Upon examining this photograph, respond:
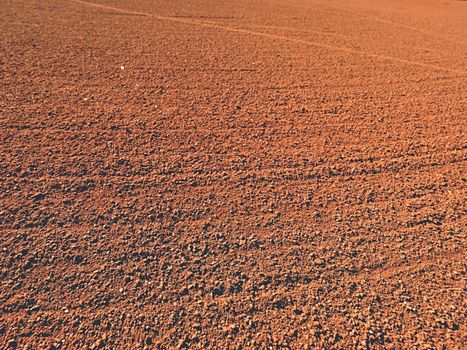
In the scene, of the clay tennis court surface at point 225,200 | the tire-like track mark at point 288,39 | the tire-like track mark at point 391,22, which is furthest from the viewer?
the tire-like track mark at point 391,22

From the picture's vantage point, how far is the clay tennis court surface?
7.54ft

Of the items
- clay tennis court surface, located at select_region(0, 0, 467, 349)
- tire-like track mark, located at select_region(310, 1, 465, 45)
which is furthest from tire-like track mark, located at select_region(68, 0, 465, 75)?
tire-like track mark, located at select_region(310, 1, 465, 45)

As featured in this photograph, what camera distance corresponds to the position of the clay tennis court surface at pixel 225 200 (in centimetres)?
230

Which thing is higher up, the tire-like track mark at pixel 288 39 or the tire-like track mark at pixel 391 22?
the tire-like track mark at pixel 391 22

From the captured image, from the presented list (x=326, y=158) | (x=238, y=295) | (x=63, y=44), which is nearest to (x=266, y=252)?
(x=238, y=295)

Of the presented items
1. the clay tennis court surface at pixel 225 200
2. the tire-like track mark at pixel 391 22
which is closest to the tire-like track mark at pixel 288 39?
the clay tennis court surface at pixel 225 200

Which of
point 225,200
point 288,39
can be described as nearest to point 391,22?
point 288,39

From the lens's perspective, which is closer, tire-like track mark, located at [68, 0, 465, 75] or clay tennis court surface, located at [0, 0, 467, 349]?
clay tennis court surface, located at [0, 0, 467, 349]

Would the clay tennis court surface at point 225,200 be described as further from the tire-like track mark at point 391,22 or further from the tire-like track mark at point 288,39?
the tire-like track mark at point 391,22

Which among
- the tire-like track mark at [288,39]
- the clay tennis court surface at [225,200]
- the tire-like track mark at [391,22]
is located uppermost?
the tire-like track mark at [391,22]

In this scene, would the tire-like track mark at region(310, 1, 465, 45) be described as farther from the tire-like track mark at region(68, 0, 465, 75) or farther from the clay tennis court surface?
the clay tennis court surface

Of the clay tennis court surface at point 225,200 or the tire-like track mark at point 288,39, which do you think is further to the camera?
the tire-like track mark at point 288,39

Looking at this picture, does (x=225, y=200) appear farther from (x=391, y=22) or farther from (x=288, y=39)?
(x=391, y=22)

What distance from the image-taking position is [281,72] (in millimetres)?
5668
